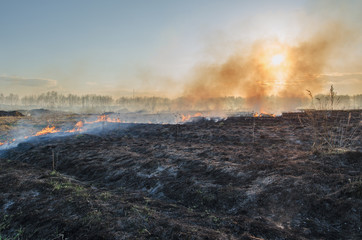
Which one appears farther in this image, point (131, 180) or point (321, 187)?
point (131, 180)

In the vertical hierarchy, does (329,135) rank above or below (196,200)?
above

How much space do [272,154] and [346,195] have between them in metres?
5.45

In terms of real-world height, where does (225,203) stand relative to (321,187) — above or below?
below

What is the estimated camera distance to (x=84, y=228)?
5.19 meters

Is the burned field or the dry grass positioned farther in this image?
the dry grass

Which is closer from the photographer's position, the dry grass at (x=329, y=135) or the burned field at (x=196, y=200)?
the burned field at (x=196, y=200)

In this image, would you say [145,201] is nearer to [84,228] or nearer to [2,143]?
[84,228]

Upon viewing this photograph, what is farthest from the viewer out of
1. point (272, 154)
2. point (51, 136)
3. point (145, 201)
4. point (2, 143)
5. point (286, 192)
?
point (51, 136)

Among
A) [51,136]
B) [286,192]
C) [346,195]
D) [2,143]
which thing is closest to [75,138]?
[51,136]

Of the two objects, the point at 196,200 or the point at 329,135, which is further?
the point at 329,135

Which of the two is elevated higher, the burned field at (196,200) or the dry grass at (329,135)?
the dry grass at (329,135)

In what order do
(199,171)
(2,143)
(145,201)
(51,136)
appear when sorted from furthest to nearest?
1. (51,136)
2. (2,143)
3. (199,171)
4. (145,201)

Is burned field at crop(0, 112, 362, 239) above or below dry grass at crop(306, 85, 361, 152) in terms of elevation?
below

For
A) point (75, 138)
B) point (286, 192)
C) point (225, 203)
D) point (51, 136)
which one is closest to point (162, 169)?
point (225, 203)
